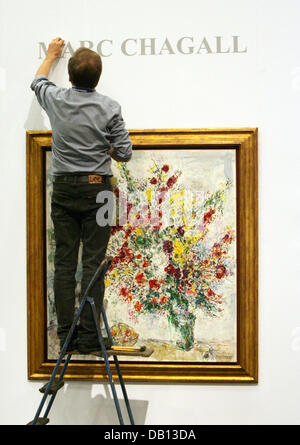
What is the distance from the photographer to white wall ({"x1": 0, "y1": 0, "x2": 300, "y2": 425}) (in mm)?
2064

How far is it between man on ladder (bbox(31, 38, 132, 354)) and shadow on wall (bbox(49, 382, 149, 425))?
397 millimetres

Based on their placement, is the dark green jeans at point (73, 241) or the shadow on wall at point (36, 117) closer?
the dark green jeans at point (73, 241)

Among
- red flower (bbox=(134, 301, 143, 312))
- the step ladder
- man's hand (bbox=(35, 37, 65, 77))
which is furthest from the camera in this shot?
red flower (bbox=(134, 301, 143, 312))

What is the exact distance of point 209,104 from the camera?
2.07 meters

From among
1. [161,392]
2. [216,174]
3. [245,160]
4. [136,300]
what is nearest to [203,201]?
[216,174]

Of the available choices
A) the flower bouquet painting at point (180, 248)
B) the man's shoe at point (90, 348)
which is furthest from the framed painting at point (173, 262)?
the man's shoe at point (90, 348)

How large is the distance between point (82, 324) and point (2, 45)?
55.4 inches

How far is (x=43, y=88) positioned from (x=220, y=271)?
1.18 m

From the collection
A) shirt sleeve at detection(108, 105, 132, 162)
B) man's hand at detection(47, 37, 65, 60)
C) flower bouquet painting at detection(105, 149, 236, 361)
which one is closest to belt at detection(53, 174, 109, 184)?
shirt sleeve at detection(108, 105, 132, 162)

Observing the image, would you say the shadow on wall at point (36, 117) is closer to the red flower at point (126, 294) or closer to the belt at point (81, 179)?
the belt at point (81, 179)

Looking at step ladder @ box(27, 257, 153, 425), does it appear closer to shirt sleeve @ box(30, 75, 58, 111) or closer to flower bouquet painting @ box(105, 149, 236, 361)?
flower bouquet painting @ box(105, 149, 236, 361)

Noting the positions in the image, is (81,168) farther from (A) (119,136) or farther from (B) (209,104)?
(B) (209,104)

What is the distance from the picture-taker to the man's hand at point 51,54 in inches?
79.7

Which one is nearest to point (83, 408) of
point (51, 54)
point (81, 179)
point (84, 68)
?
point (81, 179)
